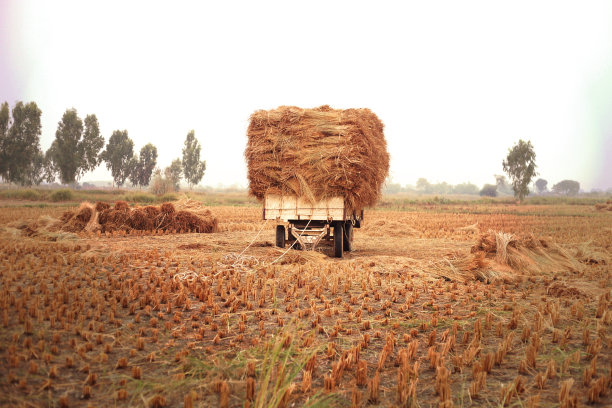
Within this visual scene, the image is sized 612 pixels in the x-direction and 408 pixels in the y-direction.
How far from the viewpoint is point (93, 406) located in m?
2.55

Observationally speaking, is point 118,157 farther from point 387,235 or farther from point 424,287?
point 424,287

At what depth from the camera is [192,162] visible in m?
62.6

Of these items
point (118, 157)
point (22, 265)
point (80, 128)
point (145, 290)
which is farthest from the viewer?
point (118, 157)

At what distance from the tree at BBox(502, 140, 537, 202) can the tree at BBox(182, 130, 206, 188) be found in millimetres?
47379

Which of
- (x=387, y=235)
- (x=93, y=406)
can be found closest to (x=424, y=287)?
(x=93, y=406)

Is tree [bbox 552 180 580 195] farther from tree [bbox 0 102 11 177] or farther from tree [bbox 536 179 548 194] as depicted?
tree [bbox 0 102 11 177]

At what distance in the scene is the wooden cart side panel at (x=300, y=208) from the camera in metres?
8.85

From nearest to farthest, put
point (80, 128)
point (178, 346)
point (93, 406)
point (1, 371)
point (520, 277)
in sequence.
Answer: point (93, 406)
point (1, 371)
point (178, 346)
point (520, 277)
point (80, 128)

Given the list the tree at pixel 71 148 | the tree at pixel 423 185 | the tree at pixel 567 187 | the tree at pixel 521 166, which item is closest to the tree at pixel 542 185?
the tree at pixel 567 187

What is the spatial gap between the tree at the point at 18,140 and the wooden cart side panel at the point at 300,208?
59.3ft

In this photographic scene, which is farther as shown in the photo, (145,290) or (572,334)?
(145,290)

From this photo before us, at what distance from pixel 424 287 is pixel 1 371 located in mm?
5484

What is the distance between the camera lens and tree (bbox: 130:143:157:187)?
Result: 212 feet

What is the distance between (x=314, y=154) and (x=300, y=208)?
51.9 inches
